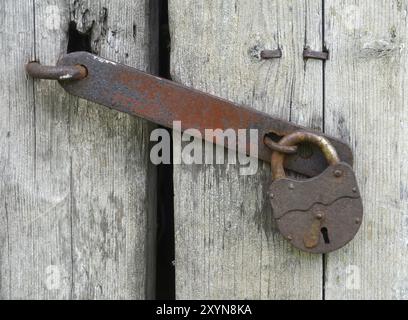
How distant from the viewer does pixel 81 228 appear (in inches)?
36.3

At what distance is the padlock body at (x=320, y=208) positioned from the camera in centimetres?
83

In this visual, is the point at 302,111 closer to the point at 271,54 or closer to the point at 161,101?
the point at 271,54

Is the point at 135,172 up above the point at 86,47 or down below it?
below

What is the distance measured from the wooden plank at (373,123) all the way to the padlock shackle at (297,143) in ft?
0.17

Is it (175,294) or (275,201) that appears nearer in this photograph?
(275,201)

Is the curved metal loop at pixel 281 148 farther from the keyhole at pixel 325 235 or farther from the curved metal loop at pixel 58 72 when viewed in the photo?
the curved metal loop at pixel 58 72

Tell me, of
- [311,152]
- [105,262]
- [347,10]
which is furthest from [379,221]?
[105,262]

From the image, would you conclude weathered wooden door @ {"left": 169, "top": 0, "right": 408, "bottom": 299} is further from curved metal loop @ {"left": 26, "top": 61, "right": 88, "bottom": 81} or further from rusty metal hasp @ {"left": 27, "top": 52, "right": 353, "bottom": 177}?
curved metal loop @ {"left": 26, "top": 61, "right": 88, "bottom": 81}

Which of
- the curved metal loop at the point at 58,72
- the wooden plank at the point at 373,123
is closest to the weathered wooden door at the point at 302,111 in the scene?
the wooden plank at the point at 373,123

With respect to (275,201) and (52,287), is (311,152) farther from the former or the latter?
(52,287)

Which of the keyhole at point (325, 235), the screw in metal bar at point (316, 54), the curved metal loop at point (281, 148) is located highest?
the screw in metal bar at point (316, 54)

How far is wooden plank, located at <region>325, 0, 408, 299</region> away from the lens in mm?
852
